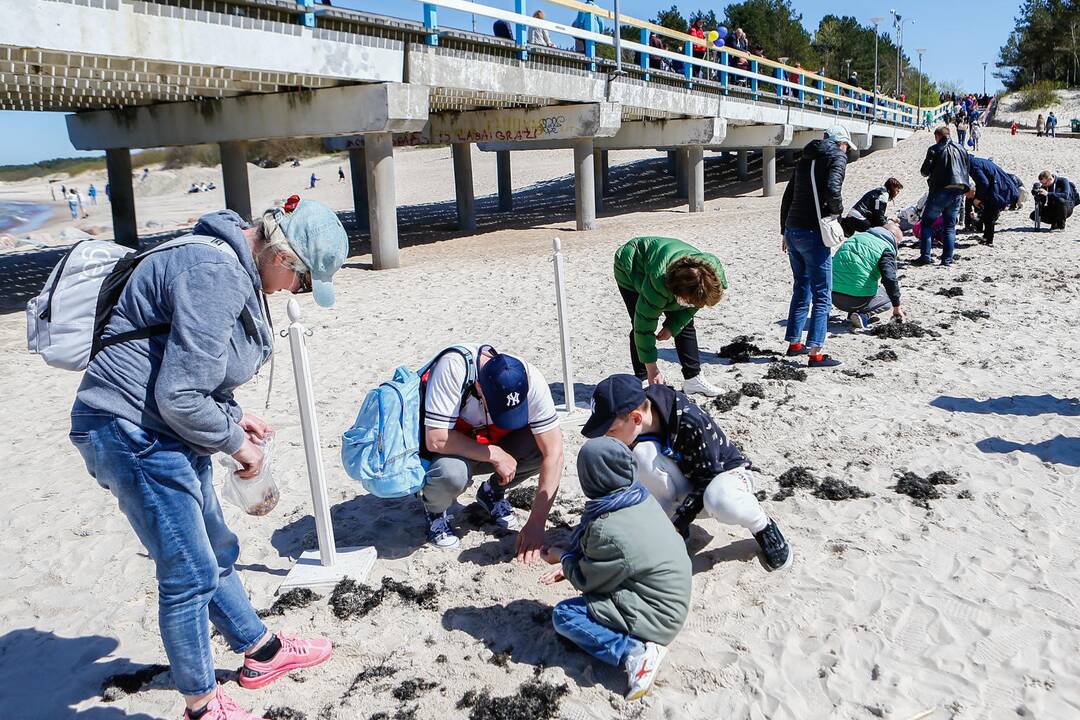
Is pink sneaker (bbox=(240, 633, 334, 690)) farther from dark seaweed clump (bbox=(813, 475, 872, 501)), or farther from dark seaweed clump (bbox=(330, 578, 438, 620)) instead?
dark seaweed clump (bbox=(813, 475, 872, 501))

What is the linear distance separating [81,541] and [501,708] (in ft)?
8.62

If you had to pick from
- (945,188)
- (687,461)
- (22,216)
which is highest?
(22,216)

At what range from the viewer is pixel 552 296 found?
31.7ft

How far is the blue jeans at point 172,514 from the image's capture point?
91.7 inches

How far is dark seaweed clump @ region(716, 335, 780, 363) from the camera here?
6.85m

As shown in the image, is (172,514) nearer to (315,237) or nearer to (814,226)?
(315,237)

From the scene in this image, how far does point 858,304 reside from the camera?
24.8ft

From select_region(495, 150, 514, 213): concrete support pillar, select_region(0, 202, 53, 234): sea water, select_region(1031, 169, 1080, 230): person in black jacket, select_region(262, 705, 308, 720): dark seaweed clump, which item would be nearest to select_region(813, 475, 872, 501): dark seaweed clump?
select_region(262, 705, 308, 720): dark seaweed clump

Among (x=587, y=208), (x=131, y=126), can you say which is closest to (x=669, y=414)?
(x=587, y=208)

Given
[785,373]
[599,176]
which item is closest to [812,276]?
[785,373]

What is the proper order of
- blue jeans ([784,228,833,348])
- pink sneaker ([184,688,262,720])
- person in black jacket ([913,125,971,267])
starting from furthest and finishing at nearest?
1. person in black jacket ([913,125,971,267])
2. blue jeans ([784,228,833,348])
3. pink sneaker ([184,688,262,720])

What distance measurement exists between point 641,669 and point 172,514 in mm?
1617

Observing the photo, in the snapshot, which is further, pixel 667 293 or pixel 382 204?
pixel 382 204

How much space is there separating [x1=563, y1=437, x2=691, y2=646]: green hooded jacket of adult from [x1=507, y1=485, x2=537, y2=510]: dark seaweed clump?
1.39m
